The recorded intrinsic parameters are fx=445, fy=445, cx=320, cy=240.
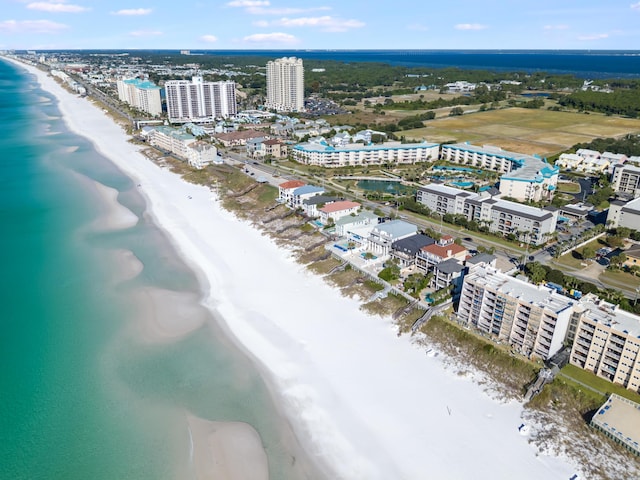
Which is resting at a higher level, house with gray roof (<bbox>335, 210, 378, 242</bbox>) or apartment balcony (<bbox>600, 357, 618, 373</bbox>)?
house with gray roof (<bbox>335, 210, 378, 242</bbox>)

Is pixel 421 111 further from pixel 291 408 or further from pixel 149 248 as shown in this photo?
pixel 291 408

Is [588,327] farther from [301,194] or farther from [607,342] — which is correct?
[301,194]

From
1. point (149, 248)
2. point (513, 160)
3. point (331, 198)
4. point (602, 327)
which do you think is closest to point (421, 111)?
point (513, 160)

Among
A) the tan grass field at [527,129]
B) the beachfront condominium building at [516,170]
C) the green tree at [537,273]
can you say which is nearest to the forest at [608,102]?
the tan grass field at [527,129]

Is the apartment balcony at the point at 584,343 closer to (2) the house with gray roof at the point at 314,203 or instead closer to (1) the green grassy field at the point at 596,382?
(1) the green grassy field at the point at 596,382

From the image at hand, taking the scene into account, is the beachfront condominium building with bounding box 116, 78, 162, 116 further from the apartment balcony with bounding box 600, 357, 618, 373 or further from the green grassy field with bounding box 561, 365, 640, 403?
the apartment balcony with bounding box 600, 357, 618, 373

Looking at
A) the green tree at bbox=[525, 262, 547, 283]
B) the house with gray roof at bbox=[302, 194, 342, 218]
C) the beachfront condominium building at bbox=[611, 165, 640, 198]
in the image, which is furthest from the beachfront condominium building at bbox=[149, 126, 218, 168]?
the beachfront condominium building at bbox=[611, 165, 640, 198]
